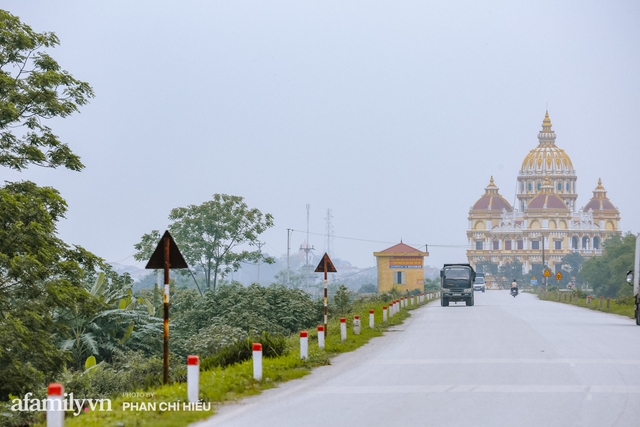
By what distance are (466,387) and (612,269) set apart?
106 m

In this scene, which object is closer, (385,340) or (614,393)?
(614,393)

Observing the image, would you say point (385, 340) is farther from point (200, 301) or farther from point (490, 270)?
point (490, 270)

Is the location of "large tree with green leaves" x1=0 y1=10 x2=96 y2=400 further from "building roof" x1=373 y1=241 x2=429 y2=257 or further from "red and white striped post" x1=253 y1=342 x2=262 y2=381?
"building roof" x1=373 y1=241 x2=429 y2=257

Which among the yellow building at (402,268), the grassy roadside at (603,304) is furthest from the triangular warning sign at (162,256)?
the yellow building at (402,268)

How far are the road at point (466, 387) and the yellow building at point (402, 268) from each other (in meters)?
82.7

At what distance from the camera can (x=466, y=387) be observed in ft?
47.3

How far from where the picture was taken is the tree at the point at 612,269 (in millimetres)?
111875

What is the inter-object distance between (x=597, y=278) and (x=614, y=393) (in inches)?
4598

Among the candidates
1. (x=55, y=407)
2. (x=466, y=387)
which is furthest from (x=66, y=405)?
(x=466, y=387)

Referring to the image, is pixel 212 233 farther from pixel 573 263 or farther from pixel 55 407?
pixel 573 263

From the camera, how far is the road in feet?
37.5

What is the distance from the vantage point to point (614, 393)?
44.9ft

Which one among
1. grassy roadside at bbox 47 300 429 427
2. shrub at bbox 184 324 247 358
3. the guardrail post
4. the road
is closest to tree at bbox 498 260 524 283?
shrub at bbox 184 324 247 358

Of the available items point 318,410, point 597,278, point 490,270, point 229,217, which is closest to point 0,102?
point 318,410
